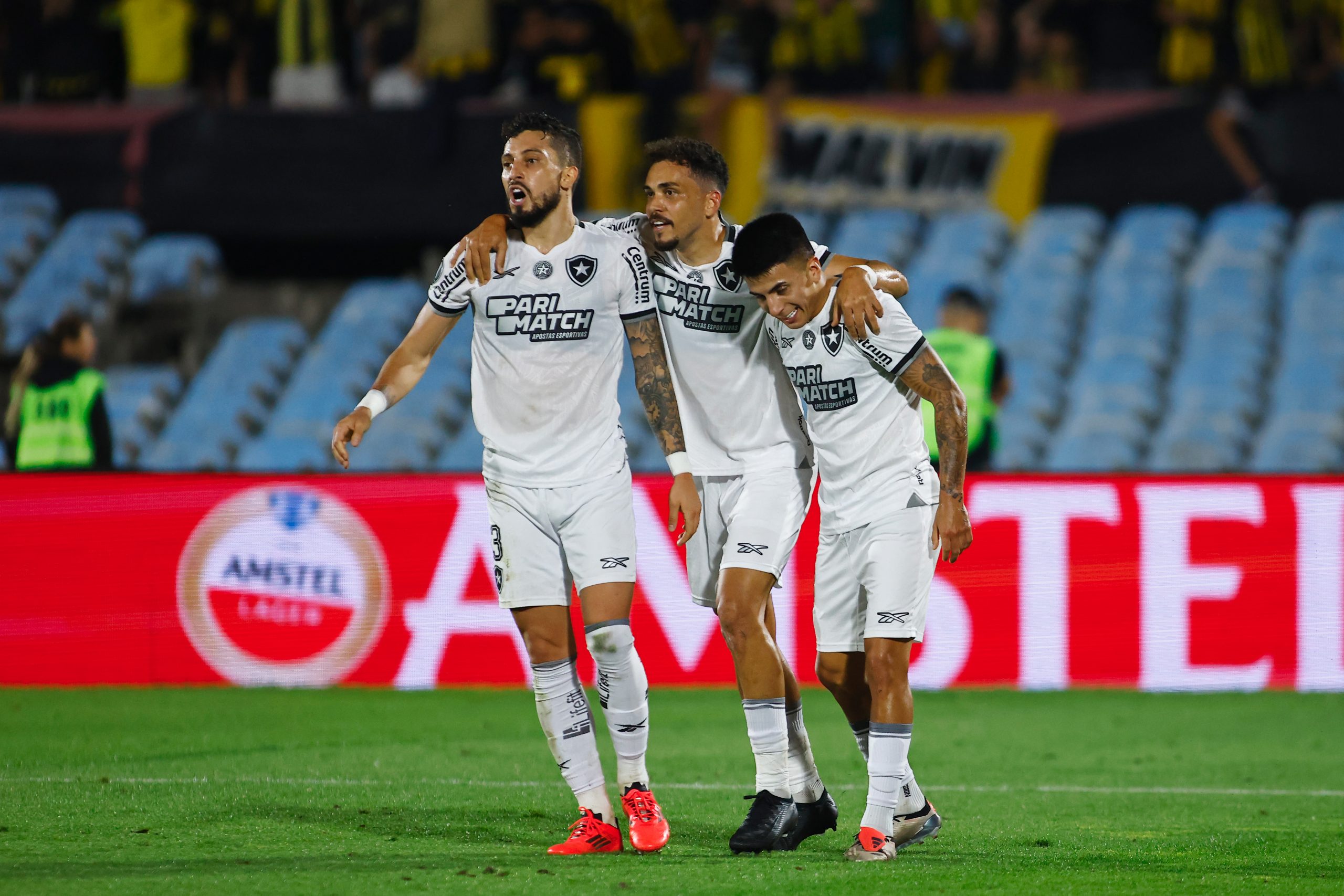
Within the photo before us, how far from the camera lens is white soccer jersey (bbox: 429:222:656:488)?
199 inches

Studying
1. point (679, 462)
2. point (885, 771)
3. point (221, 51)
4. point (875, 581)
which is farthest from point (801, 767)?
point (221, 51)

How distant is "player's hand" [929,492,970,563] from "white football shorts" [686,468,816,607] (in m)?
0.55

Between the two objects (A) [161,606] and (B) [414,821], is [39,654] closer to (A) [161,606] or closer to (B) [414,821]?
(A) [161,606]

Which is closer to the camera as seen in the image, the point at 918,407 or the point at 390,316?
the point at 918,407

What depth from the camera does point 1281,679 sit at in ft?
29.1

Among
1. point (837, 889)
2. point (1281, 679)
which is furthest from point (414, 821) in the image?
point (1281, 679)

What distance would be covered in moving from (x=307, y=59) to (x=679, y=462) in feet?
35.0

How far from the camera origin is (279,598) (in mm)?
8969

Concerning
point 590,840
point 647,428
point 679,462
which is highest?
point 679,462

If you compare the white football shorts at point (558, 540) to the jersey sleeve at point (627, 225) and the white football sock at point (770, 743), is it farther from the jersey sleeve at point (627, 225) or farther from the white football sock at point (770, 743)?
the jersey sleeve at point (627, 225)

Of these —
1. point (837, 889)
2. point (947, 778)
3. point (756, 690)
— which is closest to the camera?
point (837, 889)

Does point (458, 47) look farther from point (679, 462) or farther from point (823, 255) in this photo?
point (679, 462)

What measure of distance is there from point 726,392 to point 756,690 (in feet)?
3.19

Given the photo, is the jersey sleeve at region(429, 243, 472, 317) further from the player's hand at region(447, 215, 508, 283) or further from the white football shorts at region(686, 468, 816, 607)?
the white football shorts at region(686, 468, 816, 607)
